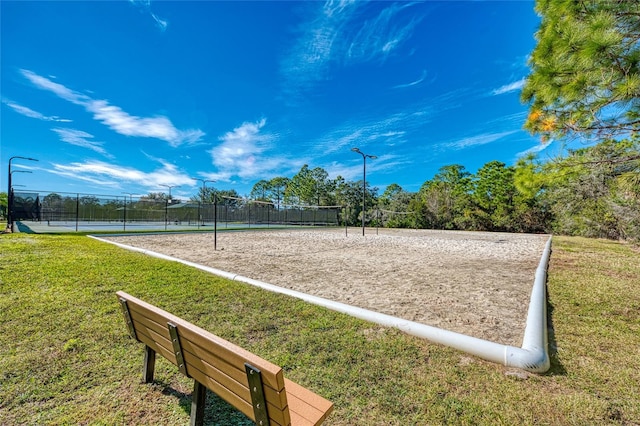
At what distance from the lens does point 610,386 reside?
7.43 ft

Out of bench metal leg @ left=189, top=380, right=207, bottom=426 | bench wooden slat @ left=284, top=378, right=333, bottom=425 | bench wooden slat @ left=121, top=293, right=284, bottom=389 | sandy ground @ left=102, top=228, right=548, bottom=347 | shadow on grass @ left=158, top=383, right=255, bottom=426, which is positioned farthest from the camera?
sandy ground @ left=102, top=228, right=548, bottom=347

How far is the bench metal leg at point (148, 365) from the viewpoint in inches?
92.3

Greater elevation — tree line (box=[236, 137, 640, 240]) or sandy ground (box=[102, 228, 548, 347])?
tree line (box=[236, 137, 640, 240])

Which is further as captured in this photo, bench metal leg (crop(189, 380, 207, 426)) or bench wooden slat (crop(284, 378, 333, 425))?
bench metal leg (crop(189, 380, 207, 426))

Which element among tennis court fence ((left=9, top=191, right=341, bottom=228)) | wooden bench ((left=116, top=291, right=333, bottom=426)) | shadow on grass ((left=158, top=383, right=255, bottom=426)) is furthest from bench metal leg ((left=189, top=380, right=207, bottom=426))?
tennis court fence ((left=9, top=191, right=341, bottom=228))

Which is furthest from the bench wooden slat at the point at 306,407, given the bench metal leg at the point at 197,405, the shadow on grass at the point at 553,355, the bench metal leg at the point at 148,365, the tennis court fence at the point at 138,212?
the tennis court fence at the point at 138,212

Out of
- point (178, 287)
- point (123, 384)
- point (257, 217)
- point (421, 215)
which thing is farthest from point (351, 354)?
point (421, 215)

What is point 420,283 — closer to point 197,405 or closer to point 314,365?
point 314,365

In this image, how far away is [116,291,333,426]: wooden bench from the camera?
127 centimetres

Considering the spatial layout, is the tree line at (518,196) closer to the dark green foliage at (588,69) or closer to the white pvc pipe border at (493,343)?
the dark green foliage at (588,69)

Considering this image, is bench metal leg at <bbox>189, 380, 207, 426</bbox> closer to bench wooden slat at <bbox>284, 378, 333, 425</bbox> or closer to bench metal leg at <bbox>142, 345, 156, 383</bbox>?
bench wooden slat at <bbox>284, 378, 333, 425</bbox>

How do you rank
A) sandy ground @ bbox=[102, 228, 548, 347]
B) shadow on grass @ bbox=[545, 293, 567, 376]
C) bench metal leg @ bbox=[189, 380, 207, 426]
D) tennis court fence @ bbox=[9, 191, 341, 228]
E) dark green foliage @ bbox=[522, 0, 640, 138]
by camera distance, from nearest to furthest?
1. bench metal leg @ bbox=[189, 380, 207, 426]
2. shadow on grass @ bbox=[545, 293, 567, 376]
3. dark green foliage @ bbox=[522, 0, 640, 138]
4. sandy ground @ bbox=[102, 228, 548, 347]
5. tennis court fence @ bbox=[9, 191, 341, 228]

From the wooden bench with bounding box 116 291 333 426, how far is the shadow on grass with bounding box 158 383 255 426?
0.86 ft

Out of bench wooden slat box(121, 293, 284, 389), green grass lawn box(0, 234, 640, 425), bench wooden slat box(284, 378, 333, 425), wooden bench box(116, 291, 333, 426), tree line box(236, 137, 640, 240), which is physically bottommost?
green grass lawn box(0, 234, 640, 425)
